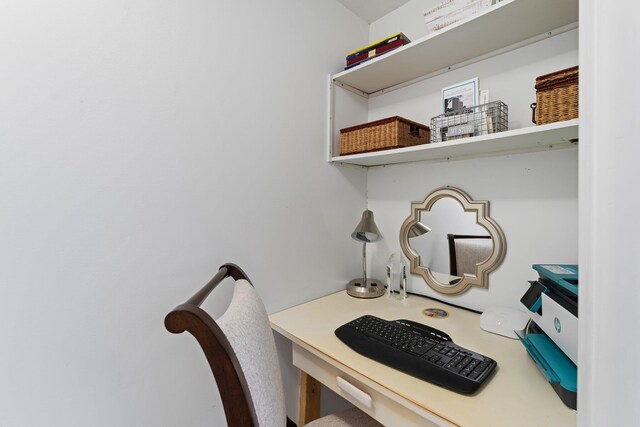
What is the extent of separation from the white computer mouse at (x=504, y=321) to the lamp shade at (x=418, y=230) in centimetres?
44

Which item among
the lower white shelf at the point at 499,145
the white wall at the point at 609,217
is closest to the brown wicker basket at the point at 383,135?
the lower white shelf at the point at 499,145

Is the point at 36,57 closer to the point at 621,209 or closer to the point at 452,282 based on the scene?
the point at 621,209

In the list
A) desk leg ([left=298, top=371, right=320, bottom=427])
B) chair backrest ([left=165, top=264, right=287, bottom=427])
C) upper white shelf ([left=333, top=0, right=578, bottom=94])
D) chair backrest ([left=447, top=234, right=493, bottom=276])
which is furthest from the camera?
chair backrest ([left=447, top=234, right=493, bottom=276])

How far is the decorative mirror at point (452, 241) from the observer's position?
1208mm

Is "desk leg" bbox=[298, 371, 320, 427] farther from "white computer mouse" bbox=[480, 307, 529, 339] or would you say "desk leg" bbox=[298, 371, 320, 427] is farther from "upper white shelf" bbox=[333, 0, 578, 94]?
"upper white shelf" bbox=[333, 0, 578, 94]

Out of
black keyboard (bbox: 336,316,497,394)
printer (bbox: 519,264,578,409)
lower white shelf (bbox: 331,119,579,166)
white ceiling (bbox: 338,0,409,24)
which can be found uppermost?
white ceiling (bbox: 338,0,409,24)

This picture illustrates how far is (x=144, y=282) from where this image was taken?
2.93 feet

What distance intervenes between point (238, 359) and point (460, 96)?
1.30m

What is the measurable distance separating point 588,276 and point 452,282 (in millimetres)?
1016

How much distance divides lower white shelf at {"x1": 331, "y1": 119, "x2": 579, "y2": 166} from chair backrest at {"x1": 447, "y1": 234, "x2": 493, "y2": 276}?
1.23ft

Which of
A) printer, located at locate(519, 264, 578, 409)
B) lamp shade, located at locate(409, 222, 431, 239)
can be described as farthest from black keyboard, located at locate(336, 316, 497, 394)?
lamp shade, located at locate(409, 222, 431, 239)

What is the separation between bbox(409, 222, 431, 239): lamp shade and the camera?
1405 mm

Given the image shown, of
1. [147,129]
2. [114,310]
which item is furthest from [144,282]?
[147,129]

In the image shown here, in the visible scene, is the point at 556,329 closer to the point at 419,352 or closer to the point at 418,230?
the point at 419,352
